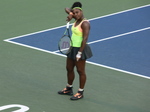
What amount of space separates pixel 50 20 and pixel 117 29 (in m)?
2.39

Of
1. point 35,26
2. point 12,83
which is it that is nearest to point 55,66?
point 12,83

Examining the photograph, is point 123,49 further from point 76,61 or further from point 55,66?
point 76,61

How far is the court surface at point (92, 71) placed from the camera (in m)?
12.0

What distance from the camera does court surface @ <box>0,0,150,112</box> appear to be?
1203 cm

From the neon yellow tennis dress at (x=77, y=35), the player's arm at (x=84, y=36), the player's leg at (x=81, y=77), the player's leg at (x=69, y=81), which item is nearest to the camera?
the player's arm at (x=84, y=36)

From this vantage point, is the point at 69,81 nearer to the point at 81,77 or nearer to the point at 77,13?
the point at 81,77

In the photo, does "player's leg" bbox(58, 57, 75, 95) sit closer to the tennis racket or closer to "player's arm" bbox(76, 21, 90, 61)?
the tennis racket

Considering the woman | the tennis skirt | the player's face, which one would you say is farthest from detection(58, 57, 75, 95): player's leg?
the player's face

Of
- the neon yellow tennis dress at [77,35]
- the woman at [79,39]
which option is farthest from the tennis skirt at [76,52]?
the neon yellow tennis dress at [77,35]

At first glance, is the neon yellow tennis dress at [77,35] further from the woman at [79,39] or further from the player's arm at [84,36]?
the player's arm at [84,36]

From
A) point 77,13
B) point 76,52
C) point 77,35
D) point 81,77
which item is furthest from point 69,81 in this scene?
point 77,13

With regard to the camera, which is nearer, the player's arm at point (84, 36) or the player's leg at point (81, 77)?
the player's arm at point (84, 36)

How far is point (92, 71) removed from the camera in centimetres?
1416

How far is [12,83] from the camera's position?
13.1 metres
